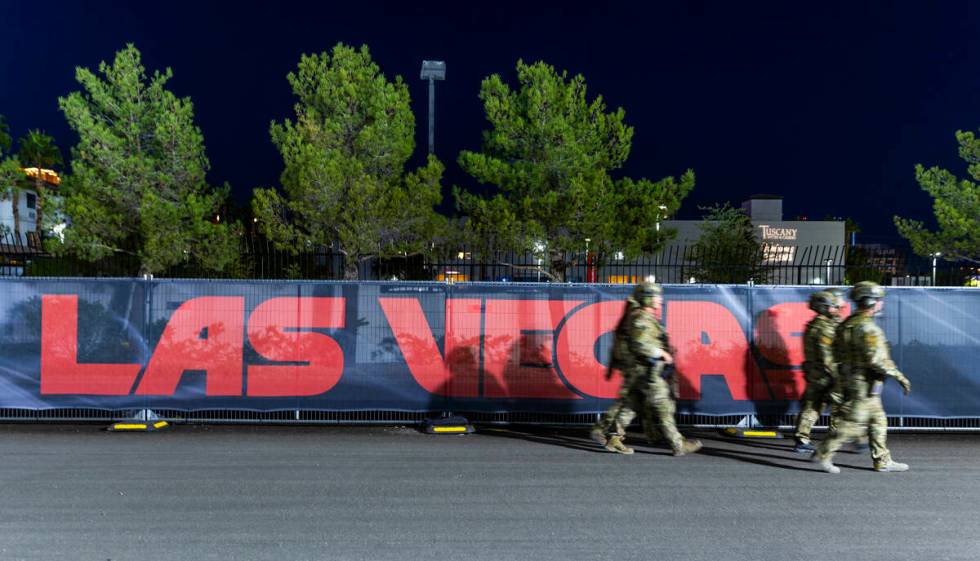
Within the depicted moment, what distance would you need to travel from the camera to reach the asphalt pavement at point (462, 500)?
4477 millimetres

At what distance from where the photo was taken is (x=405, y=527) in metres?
4.83

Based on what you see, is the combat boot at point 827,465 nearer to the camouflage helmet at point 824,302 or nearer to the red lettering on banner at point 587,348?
the camouflage helmet at point 824,302

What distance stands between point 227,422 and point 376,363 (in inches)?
80.3

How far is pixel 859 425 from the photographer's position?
6.15m

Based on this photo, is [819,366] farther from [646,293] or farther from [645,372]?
[646,293]

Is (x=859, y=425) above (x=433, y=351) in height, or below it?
below

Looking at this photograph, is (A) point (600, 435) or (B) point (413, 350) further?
(B) point (413, 350)

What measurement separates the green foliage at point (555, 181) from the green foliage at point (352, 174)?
1541mm

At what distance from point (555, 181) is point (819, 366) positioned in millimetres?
11610

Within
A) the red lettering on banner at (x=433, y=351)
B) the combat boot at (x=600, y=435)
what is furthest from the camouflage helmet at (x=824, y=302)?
the red lettering on banner at (x=433, y=351)

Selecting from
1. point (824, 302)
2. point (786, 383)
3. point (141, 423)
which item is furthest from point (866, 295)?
point (141, 423)

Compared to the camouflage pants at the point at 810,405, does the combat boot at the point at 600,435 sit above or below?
below

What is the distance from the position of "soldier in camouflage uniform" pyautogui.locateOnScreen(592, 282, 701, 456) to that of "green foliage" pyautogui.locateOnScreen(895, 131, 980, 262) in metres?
13.3

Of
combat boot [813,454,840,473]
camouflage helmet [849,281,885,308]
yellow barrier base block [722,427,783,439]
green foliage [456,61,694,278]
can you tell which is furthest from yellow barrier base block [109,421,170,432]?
green foliage [456,61,694,278]
